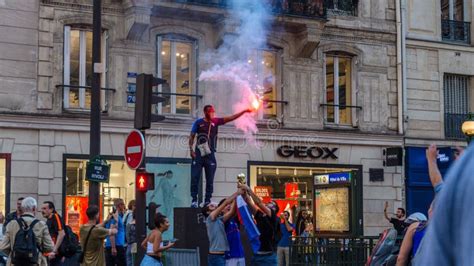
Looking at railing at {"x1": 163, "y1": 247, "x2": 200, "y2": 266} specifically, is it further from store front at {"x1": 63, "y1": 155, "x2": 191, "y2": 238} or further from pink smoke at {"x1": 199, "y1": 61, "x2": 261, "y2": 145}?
pink smoke at {"x1": 199, "y1": 61, "x2": 261, "y2": 145}

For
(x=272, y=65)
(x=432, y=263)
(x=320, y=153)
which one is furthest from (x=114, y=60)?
(x=432, y=263)

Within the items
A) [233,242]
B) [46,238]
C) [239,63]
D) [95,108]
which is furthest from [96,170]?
[239,63]

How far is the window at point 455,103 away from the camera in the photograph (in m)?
27.0

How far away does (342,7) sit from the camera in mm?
25766

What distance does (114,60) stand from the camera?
72.4 feet

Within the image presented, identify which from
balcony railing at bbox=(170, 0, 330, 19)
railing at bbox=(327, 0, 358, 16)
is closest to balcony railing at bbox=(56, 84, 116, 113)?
balcony railing at bbox=(170, 0, 330, 19)

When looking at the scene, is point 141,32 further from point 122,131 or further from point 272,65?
point 272,65

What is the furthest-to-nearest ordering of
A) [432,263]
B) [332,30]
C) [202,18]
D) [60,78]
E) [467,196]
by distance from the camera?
[332,30] → [202,18] → [60,78] → [432,263] → [467,196]

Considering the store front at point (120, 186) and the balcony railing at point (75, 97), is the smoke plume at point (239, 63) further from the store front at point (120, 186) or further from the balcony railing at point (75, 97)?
the balcony railing at point (75, 97)

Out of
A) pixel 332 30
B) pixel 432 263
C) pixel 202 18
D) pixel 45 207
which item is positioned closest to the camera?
pixel 432 263

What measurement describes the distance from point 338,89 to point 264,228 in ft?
44.4

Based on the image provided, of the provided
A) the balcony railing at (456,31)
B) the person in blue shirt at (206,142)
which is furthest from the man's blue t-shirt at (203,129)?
the balcony railing at (456,31)

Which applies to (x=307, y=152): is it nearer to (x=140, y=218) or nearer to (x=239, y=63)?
(x=239, y=63)

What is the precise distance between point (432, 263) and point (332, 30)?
2383cm
